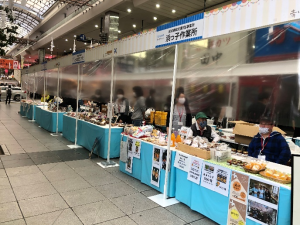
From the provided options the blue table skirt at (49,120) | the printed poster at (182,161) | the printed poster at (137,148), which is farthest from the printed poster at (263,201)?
the blue table skirt at (49,120)

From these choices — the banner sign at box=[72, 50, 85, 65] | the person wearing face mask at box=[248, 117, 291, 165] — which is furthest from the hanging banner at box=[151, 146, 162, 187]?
the banner sign at box=[72, 50, 85, 65]

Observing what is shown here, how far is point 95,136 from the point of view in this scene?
6320mm

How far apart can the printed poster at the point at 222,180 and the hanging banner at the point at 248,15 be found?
174 cm

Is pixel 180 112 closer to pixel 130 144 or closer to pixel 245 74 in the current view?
pixel 130 144

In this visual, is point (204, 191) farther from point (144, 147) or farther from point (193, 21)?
point (193, 21)

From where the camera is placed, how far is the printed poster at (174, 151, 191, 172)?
3.49 metres

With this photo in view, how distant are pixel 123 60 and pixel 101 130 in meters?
1.92

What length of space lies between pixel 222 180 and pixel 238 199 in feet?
0.98

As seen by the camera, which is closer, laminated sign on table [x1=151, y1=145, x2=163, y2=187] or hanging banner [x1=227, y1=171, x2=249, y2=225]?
hanging banner [x1=227, y1=171, x2=249, y2=225]

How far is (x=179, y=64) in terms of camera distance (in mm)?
3783

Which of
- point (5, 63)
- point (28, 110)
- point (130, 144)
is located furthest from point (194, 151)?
point (5, 63)

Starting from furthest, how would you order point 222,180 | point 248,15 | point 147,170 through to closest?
1. point 147,170
2. point 222,180
3. point 248,15

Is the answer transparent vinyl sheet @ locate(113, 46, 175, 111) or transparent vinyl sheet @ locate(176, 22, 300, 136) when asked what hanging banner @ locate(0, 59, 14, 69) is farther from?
transparent vinyl sheet @ locate(176, 22, 300, 136)

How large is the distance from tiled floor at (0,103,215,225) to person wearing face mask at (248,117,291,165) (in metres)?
1.33
